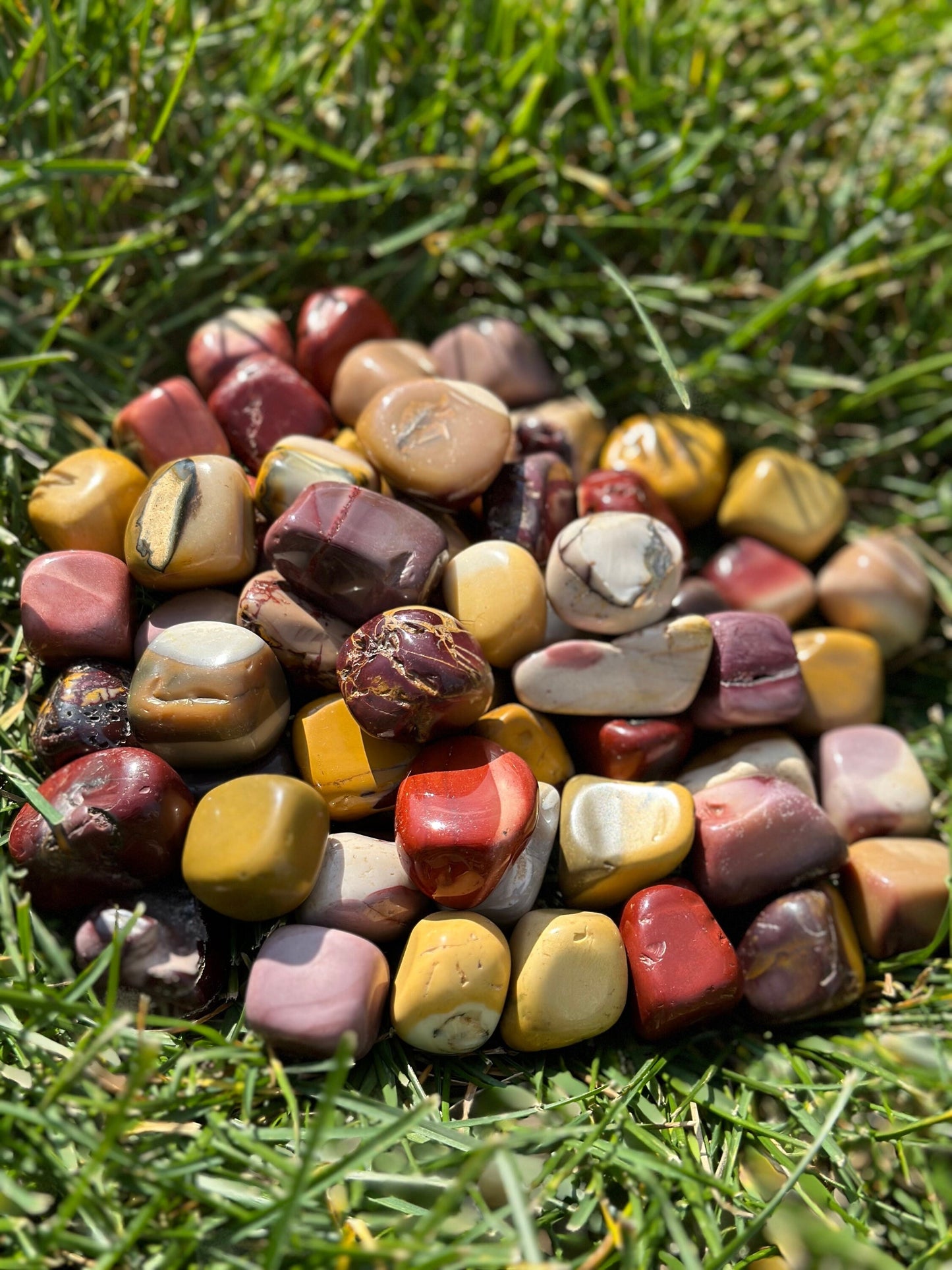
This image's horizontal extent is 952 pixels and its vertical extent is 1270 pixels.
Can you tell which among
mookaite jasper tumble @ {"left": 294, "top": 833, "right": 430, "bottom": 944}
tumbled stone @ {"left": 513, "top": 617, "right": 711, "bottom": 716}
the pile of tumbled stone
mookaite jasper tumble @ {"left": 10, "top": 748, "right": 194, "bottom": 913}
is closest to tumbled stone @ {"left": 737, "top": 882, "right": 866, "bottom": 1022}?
the pile of tumbled stone

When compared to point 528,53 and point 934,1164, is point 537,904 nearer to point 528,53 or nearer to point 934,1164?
point 934,1164

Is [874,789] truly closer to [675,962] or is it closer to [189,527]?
[675,962]

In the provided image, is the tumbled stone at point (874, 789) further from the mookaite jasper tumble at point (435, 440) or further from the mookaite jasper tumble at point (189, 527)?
the mookaite jasper tumble at point (189, 527)

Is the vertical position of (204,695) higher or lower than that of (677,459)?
higher

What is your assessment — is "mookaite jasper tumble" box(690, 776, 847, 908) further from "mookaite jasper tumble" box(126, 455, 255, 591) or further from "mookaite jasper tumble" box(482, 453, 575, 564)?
"mookaite jasper tumble" box(126, 455, 255, 591)

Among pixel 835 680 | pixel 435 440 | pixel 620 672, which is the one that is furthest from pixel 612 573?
pixel 835 680

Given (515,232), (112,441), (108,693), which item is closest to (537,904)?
(108,693)
